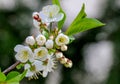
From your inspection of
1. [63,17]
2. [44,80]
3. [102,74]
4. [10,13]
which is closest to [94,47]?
[102,74]

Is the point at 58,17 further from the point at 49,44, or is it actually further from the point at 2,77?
the point at 2,77

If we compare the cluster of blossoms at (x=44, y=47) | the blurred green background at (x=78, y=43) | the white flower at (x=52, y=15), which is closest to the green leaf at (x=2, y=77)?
the cluster of blossoms at (x=44, y=47)

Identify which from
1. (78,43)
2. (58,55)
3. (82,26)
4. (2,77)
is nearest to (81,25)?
(82,26)

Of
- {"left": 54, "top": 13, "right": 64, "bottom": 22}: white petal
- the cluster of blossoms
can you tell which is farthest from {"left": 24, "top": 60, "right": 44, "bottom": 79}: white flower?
{"left": 54, "top": 13, "right": 64, "bottom": 22}: white petal

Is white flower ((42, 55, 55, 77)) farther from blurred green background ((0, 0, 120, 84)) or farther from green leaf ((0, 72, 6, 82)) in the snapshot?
blurred green background ((0, 0, 120, 84))

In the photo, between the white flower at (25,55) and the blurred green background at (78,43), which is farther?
the blurred green background at (78,43)

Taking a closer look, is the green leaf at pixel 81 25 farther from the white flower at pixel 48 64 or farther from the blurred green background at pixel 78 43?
the blurred green background at pixel 78 43
